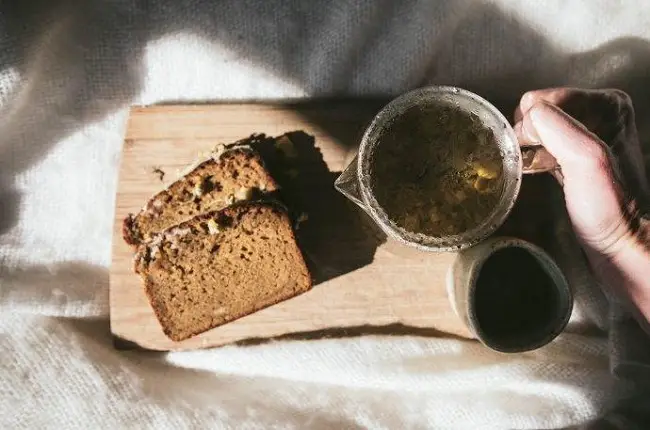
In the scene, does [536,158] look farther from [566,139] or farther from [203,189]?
[203,189]

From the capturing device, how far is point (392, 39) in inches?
45.2

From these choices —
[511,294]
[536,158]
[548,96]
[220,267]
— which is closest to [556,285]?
[511,294]

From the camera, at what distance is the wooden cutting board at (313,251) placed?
1.14m

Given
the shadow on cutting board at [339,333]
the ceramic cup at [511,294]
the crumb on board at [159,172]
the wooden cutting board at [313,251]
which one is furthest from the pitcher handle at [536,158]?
the crumb on board at [159,172]

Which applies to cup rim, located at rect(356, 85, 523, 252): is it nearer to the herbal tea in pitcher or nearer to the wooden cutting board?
the herbal tea in pitcher

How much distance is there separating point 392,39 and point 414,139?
9.6 inches

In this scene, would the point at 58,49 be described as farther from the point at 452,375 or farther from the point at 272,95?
the point at 452,375

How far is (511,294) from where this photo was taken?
3.48 ft

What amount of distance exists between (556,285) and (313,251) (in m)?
0.39

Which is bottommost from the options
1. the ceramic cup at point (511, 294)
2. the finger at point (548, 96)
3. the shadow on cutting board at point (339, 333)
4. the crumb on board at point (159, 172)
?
the shadow on cutting board at point (339, 333)

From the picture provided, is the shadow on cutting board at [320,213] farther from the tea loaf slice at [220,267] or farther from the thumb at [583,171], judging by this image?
the thumb at [583,171]

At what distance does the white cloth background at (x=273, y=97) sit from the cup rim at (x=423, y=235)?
0.66 ft

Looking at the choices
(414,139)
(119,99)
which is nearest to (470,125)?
(414,139)

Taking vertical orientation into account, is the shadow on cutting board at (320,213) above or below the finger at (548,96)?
below
